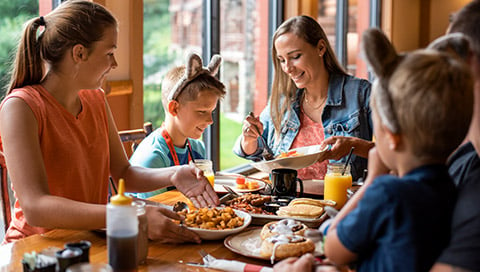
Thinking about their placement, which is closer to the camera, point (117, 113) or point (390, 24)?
point (117, 113)

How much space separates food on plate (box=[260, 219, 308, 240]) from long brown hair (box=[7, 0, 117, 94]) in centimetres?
84

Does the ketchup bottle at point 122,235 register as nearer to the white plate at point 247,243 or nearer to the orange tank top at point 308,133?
the white plate at point 247,243

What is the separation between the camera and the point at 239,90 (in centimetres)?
481

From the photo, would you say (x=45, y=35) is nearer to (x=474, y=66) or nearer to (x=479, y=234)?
(x=474, y=66)

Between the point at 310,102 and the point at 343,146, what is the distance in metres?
0.50

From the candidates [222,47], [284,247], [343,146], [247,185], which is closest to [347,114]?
[343,146]

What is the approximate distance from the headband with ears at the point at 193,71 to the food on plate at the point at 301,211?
34.7 inches

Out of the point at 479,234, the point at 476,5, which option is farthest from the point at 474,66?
the point at 479,234

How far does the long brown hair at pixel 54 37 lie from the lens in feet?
5.72

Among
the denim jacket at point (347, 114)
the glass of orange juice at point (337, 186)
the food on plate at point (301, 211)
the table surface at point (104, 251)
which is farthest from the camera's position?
the denim jacket at point (347, 114)

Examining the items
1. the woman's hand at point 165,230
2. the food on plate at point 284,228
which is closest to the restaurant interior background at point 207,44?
the woman's hand at point 165,230

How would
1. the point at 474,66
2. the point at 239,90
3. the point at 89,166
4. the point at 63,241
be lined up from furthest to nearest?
the point at 239,90 < the point at 89,166 < the point at 63,241 < the point at 474,66

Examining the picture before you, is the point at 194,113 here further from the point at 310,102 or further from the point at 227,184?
the point at 310,102

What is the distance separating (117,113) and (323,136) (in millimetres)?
1147
